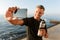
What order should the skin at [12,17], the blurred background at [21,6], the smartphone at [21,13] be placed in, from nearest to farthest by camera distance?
the skin at [12,17], the smartphone at [21,13], the blurred background at [21,6]

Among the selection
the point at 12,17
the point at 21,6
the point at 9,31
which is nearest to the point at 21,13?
the point at 21,6

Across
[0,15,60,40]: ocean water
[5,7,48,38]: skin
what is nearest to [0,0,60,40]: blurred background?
[0,15,60,40]: ocean water

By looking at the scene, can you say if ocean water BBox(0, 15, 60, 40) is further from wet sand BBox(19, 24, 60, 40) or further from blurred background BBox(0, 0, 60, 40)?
wet sand BBox(19, 24, 60, 40)

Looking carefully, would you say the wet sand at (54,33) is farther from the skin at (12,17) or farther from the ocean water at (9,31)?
the skin at (12,17)

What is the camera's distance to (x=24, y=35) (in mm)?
1909

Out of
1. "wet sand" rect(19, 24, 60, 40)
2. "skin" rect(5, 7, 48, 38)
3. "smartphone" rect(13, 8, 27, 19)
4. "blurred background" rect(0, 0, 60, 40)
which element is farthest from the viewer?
"wet sand" rect(19, 24, 60, 40)

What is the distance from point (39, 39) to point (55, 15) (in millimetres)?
522

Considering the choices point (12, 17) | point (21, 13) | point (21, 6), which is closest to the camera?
point (12, 17)

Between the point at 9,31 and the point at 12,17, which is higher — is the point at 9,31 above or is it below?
below

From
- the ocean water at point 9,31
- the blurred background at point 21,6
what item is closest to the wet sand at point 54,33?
the blurred background at point 21,6

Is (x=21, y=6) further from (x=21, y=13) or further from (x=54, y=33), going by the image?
(x=54, y=33)

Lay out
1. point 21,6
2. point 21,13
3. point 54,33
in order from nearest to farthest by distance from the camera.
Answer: point 21,13 < point 21,6 < point 54,33

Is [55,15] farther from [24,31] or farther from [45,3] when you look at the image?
[24,31]

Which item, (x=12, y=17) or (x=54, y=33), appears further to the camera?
(x=54, y=33)
